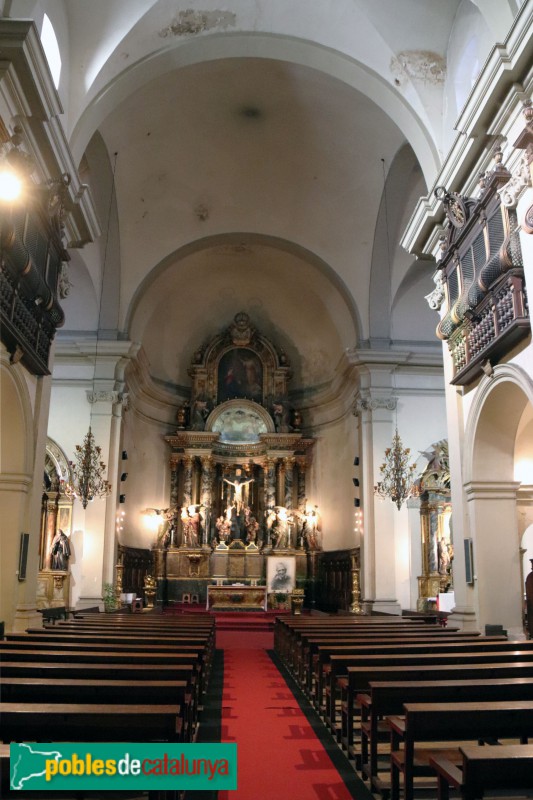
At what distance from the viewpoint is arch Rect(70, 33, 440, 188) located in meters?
11.2

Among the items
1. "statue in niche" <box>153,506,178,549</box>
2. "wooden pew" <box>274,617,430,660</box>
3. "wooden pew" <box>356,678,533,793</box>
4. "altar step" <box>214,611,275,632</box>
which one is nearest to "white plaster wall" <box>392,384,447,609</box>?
"altar step" <box>214,611,275,632</box>

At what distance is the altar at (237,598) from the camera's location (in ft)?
61.4

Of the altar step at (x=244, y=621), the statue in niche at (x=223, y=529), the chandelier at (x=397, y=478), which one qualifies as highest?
the chandelier at (x=397, y=478)

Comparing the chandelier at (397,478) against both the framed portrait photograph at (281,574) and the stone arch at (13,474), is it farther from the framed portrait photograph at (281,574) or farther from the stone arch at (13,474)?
the stone arch at (13,474)

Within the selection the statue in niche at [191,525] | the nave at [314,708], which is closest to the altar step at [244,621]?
the statue in niche at [191,525]

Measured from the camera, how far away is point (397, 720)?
14.2 feet

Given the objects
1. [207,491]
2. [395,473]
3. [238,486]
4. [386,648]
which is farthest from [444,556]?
[386,648]

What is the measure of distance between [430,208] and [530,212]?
3.51 m

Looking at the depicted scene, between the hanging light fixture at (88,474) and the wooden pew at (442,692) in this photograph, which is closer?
the wooden pew at (442,692)

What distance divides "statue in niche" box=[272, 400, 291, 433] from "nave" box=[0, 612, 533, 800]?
1337cm

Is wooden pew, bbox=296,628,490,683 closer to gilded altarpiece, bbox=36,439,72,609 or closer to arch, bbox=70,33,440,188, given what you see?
arch, bbox=70,33,440,188

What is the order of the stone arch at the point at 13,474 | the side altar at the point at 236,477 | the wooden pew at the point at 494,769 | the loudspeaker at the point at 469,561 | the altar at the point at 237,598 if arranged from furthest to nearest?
1. the side altar at the point at 236,477
2. the altar at the point at 237,598
3. the loudspeaker at the point at 469,561
4. the stone arch at the point at 13,474
5. the wooden pew at the point at 494,769

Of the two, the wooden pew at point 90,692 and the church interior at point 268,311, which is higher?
the church interior at point 268,311

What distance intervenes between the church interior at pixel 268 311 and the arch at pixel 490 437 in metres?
0.03
